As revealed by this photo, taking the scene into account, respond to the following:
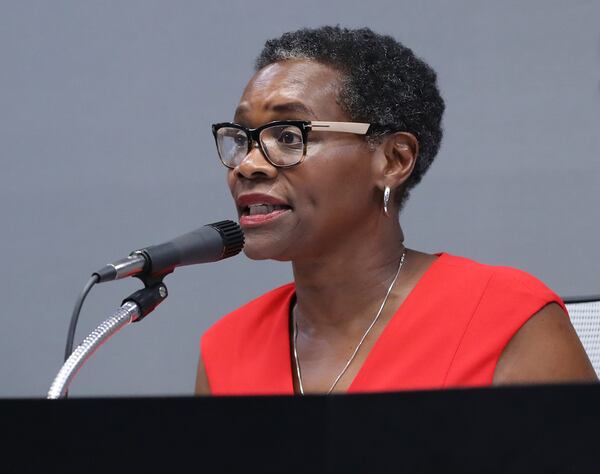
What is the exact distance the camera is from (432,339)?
1401 mm

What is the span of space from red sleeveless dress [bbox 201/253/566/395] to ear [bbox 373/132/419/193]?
0.54 feet

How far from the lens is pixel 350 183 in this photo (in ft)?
4.83

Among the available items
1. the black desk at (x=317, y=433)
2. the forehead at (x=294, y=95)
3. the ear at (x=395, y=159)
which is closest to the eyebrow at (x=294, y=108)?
the forehead at (x=294, y=95)

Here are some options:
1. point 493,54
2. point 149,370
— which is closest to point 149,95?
point 149,370

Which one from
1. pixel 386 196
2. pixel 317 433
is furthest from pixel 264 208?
pixel 317 433

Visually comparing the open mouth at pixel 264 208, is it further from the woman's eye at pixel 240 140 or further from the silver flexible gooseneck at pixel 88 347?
the silver flexible gooseneck at pixel 88 347

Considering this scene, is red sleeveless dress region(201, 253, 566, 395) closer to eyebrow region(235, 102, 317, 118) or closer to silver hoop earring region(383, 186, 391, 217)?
silver hoop earring region(383, 186, 391, 217)

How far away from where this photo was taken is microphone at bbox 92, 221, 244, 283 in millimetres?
1059

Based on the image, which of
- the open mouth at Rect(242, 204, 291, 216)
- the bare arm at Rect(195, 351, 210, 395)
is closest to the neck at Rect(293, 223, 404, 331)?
the open mouth at Rect(242, 204, 291, 216)

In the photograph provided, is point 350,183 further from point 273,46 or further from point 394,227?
point 273,46

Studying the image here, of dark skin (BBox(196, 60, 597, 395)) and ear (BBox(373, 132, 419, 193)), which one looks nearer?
dark skin (BBox(196, 60, 597, 395))

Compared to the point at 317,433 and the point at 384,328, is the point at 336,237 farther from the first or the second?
the point at 317,433

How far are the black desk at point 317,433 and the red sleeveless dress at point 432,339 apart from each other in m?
0.70

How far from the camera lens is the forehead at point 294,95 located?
1.47 meters
